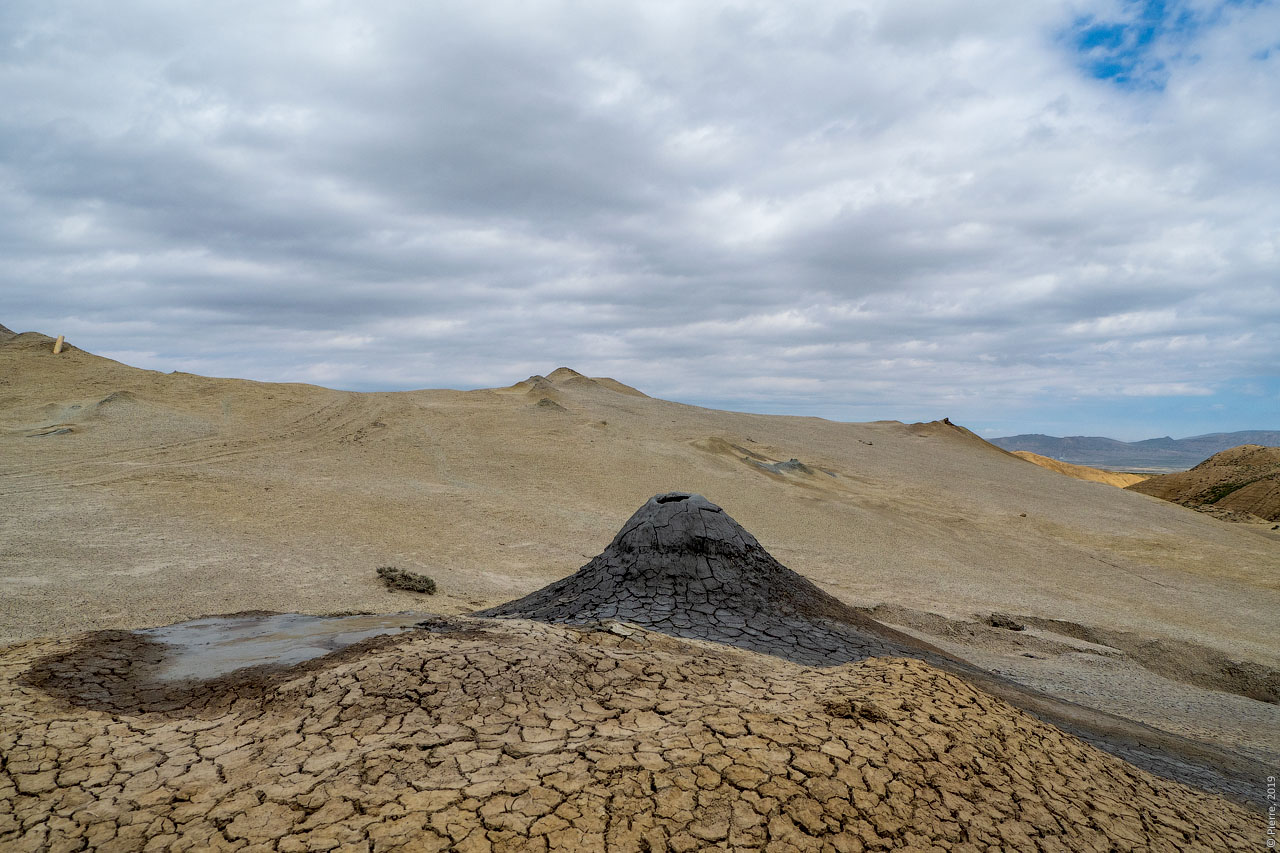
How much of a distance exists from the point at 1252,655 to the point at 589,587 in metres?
8.27

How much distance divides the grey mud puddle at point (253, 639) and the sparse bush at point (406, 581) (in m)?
1.69

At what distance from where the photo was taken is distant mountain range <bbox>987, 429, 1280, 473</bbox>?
130 m

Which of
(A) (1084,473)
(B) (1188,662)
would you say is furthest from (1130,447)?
(B) (1188,662)

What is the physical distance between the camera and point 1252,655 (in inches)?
319

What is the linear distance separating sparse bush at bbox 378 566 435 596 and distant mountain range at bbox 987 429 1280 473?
138 meters

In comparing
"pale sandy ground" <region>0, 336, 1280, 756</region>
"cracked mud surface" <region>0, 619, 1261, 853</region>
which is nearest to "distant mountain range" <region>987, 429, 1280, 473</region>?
"pale sandy ground" <region>0, 336, 1280, 756</region>

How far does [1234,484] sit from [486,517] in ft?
77.8

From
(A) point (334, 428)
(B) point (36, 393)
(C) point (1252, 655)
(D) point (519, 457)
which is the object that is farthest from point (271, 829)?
(B) point (36, 393)

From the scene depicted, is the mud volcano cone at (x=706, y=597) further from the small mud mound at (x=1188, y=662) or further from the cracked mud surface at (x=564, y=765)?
the small mud mound at (x=1188, y=662)

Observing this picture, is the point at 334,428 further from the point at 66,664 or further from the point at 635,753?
the point at 635,753

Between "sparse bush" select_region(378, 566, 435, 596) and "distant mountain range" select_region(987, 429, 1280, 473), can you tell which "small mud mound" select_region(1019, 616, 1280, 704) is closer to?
"sparse bush" select_region(378, 566, 435, 596)

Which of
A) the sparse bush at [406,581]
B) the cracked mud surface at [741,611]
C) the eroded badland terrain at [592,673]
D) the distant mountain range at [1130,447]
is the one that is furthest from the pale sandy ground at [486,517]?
the distant mountain range at [1130,447]

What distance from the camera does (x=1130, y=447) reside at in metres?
165

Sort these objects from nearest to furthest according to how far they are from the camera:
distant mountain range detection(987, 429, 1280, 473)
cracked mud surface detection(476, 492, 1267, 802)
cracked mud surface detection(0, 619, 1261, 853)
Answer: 1. cracked mud surface detection(0, 619, 1261, 853)
2. cracked mud surface detection(476, 492, 1267, 802)
3. distant mountain range detection(987, 429, 1280, 473)
